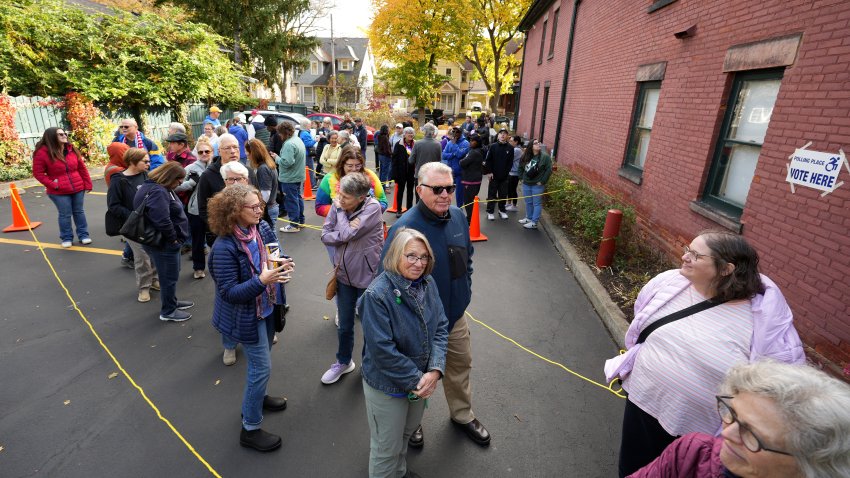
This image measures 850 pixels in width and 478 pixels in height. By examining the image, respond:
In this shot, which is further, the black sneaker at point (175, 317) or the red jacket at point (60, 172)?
the red jacket at point (60, 172)

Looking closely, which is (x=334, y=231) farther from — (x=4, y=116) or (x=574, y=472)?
(x=4, y=116)

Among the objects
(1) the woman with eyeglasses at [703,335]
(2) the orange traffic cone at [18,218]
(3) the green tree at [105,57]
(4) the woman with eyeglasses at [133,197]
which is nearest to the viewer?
(1) the woman with eyeglasses at [703,335]

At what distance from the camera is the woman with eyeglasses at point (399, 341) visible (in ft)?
7.20

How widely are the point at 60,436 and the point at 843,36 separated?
6.98m

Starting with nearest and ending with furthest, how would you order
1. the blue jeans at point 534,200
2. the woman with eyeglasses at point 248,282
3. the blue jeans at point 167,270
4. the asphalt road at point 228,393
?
the woman with eyeglasses at point 248,282
the asphalt road at point 228,393
the blue jeans at point 167,270
the blue jeans at point 534,200

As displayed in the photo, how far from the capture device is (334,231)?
3484 millimetres

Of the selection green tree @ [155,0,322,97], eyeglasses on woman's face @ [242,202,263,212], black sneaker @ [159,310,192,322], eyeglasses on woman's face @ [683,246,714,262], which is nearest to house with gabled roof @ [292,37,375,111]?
green tree @ [155,0,322,97]

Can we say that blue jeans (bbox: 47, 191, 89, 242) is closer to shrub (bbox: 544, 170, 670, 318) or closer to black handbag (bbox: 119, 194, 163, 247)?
black handbag (bbox: 119, 194, 163, 247)

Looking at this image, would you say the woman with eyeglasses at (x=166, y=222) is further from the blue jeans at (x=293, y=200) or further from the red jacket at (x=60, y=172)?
the blue jeans at (x=293, y=200)

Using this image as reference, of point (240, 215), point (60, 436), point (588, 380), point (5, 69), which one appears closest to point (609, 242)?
point (588, 380)

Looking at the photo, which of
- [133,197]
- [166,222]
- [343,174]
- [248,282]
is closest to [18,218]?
[133,197]

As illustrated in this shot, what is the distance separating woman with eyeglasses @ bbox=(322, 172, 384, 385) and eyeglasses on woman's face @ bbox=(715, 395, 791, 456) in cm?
261

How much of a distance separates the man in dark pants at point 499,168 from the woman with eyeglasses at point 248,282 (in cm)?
674

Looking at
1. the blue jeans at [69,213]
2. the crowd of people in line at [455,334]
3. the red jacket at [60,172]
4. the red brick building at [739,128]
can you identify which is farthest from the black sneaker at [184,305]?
the red brick building at [739,128]
